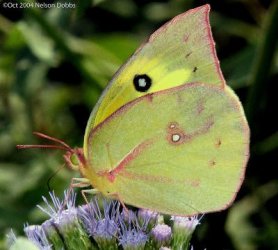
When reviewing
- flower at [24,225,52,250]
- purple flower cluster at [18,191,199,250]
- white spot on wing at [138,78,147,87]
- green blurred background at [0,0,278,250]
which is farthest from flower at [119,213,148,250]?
green blurred background at [0,0,278,250]

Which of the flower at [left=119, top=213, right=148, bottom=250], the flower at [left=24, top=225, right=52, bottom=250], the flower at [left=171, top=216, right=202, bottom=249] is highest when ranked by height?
the flower at [left=24, top=225, right=52, bottom=250]

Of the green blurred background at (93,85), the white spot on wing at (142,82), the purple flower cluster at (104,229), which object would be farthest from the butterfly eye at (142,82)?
the green blurred background at (93,85)

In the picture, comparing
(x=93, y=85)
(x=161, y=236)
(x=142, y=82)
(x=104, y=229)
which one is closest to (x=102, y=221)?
(x=104, y=229)

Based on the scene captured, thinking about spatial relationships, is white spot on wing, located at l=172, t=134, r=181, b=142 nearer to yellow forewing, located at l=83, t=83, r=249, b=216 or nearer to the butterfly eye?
yellow forewing, located at l=83, t=83, r=249, b=216

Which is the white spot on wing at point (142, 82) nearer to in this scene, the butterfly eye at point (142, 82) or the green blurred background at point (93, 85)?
the butterfly eye at point (142, 82)

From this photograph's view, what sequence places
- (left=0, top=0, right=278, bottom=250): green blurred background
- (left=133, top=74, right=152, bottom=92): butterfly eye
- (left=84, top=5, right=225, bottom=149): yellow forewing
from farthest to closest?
(left=0, top=0, right=278, bottom=250): green blurred background → (left=133, top=74, right=152, bottom=92): butterfly eye → (left=84, top=5, right=225, bottom=149): yellow forewing

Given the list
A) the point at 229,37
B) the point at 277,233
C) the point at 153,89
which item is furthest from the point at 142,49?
the point at 229,37
